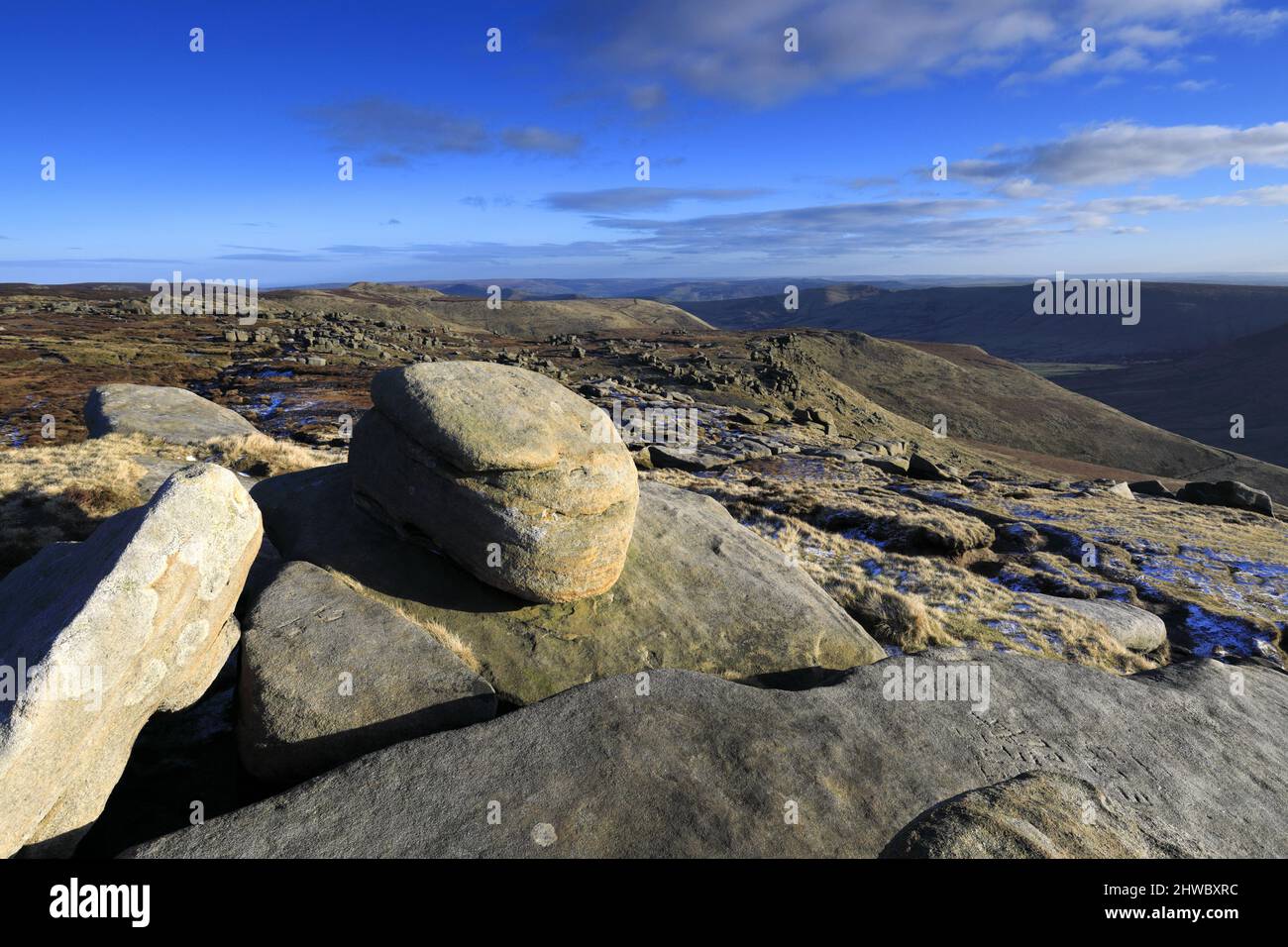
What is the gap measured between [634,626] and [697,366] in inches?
2927

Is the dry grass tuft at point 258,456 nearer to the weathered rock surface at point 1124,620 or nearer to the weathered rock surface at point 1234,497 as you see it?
the weathered rock surface at point 1124,620

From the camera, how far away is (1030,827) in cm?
565

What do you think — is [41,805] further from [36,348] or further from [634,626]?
[36,348]

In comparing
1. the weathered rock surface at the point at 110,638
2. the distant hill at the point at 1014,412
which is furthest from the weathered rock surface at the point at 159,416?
the distant hill at the point at 1014,412

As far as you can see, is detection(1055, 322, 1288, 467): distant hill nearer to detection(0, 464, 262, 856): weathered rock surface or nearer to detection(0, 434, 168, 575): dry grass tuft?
detection(0, 464, 262, 856): weathered rock surface

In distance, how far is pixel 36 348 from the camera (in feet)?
224

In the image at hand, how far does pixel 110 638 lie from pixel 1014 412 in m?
120

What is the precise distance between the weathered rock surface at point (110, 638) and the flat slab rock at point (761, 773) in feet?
5.25

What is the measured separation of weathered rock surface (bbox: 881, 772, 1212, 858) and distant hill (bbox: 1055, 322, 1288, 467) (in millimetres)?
144151

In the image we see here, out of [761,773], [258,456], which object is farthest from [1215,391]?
[258,456]

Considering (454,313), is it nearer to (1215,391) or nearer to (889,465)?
(889,465)

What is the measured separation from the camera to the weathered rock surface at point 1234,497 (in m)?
43.7
